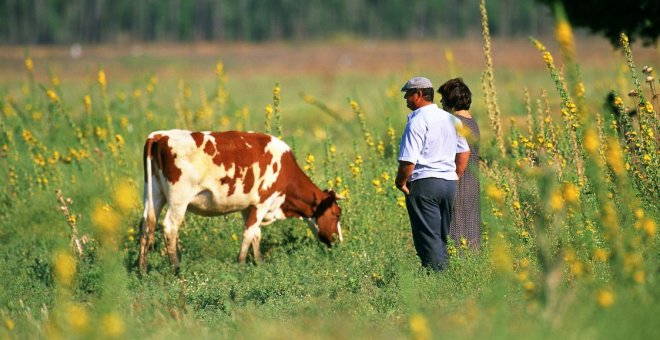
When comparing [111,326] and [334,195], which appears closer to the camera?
[111,326]

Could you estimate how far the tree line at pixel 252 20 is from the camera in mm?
106625

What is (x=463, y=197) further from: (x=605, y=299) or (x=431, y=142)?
(x=605, y=299)

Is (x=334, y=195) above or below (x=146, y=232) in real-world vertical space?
above

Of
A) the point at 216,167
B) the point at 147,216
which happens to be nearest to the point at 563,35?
the point at 216,167

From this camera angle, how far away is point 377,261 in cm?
908

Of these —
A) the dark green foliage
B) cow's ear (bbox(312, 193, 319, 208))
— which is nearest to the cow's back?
cow's ear (bbox(312, 193, 319, 208))

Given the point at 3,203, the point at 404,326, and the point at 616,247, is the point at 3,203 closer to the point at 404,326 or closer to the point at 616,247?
the point at 404,326

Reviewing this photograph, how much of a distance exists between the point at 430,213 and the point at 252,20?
10912cm

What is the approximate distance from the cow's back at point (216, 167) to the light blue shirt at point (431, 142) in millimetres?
2549

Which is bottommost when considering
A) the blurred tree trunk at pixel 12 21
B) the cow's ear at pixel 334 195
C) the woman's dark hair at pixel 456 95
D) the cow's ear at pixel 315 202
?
the cow's ear at pixel 315 202

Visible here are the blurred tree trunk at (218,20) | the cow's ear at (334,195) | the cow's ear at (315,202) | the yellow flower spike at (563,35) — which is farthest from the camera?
the blurred tree trunk at (218,20)

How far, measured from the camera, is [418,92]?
8.45m

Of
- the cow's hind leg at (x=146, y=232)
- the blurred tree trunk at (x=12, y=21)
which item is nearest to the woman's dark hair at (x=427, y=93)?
the cow's hind leg at (x=146, y=232)

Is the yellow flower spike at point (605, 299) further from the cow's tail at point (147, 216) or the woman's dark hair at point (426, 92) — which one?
the cow's tail at point (147, 216)
